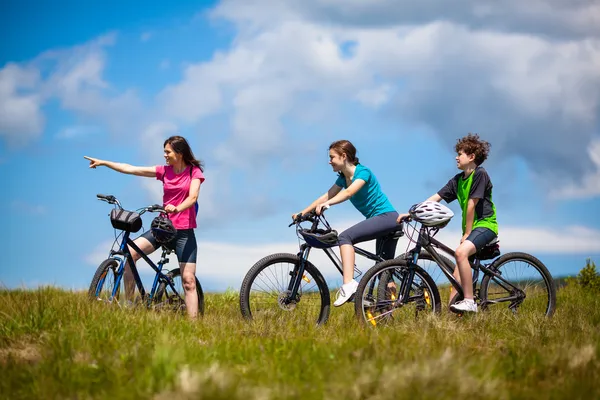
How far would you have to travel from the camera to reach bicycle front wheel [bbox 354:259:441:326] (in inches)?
311

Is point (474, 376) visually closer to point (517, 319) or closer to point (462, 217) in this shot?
point (517, 319)

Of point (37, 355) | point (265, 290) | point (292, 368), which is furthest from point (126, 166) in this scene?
point (292, 368)

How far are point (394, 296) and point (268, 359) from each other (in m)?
2.73

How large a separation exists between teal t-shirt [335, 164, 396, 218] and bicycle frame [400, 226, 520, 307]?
2.06ft

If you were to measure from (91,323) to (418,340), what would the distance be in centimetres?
341

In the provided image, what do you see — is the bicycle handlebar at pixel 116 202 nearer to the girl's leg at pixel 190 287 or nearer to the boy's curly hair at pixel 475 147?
the girl's leg at pixel 190 287

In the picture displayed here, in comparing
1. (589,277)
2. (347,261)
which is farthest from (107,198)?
(589,277)

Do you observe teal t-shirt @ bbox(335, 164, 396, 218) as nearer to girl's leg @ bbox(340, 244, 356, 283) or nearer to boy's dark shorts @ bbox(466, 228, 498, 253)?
girl's leg @ bbox(340, 244, 356, 283)

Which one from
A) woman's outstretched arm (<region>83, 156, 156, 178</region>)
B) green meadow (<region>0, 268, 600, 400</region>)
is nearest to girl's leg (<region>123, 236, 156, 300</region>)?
green meadow (<region>0, 268, 600, 400</region>)

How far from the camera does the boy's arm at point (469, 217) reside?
8383 millimetres

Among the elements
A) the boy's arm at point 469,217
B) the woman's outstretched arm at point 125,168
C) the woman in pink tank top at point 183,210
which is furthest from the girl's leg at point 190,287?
the boy's arm at point 469,217

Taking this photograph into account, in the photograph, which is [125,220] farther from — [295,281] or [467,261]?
[467,261]

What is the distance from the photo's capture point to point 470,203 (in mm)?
8383

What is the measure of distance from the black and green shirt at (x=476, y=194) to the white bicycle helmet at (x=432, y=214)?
21.2 inches
